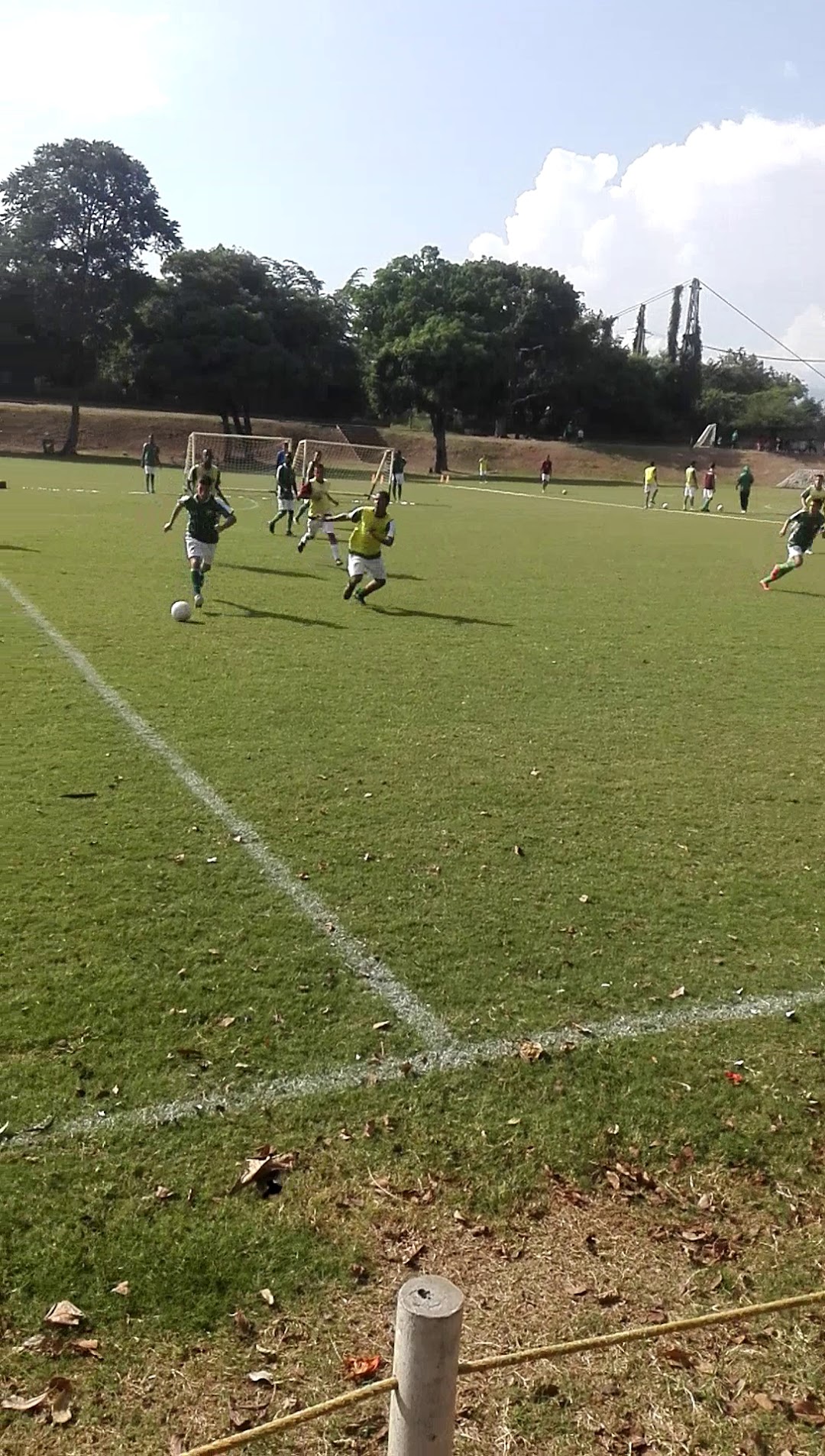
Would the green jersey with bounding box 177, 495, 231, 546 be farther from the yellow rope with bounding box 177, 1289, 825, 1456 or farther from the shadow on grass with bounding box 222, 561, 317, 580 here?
the yellow rope with bounding box 177, 1289, 825, 1456

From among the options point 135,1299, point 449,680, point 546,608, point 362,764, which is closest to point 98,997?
point 135,1299

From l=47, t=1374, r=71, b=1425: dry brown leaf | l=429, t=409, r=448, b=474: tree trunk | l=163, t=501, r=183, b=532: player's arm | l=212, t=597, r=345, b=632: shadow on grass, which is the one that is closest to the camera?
l=47, t=1374, r=71, b=1425: dry brown leaf

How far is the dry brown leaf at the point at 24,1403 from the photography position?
9.79 feet

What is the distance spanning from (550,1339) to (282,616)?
472 inches

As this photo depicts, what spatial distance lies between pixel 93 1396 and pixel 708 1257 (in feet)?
6.82

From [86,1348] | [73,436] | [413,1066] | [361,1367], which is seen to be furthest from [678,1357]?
[73,436]

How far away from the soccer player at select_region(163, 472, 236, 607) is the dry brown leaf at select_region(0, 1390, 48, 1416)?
11970 mm

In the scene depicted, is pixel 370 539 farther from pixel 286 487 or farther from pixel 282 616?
pixel 286 487

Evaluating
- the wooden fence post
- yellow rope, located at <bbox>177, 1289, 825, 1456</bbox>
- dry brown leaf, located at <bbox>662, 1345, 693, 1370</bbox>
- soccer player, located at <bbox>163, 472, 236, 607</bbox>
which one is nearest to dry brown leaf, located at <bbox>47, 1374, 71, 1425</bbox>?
yellow rope, located at <bbox>177, 1289, 825, 1456</bbox>

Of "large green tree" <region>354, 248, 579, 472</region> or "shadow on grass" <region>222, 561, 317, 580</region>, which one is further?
"large green tree" <region>354, 248, 579, 472</region>

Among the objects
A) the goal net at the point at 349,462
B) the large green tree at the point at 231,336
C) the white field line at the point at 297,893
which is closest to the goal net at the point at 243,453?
the goal net at the point at 349,462

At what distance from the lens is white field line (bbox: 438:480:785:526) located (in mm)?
41406

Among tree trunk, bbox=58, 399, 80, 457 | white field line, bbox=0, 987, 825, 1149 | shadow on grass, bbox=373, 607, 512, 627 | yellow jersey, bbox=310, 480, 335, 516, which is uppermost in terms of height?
tree trunk, bbox=58, 399, 80, 457

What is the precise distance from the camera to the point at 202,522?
1414 centimetres
